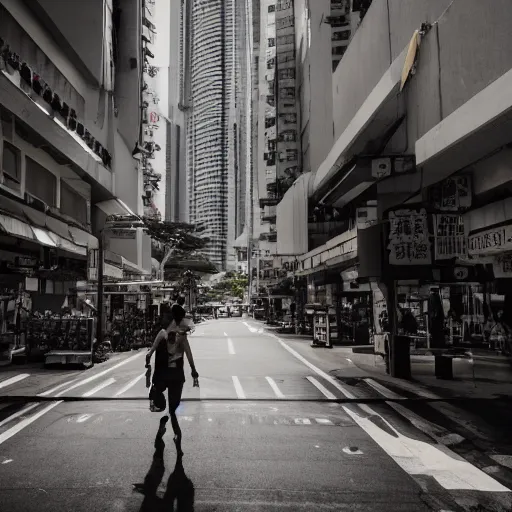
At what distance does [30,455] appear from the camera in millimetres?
6281

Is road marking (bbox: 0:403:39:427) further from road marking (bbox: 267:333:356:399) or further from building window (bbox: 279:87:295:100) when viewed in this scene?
building window (bbox: 279:87:295:100)

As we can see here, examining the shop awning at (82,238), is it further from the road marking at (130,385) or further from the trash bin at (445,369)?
the trash bin at (445,369)

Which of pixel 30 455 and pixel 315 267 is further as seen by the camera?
pixel 315 267

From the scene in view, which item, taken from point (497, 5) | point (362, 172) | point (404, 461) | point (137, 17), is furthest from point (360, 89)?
point (137, 17)

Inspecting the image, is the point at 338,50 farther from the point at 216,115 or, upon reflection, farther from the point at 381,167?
the point at 216,115

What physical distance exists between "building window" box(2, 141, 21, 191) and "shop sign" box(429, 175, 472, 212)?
12531 millimetres

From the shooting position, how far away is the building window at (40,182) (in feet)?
62.6

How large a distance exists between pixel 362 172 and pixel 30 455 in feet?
34.9

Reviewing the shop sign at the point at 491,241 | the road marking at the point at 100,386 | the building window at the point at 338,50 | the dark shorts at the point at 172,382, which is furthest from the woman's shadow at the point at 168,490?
the building window at the point at 338,50

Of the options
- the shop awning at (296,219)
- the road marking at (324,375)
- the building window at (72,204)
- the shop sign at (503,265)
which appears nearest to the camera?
the shop sign at (503,265)

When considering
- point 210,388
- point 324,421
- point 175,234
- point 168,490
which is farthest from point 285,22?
point 168,490

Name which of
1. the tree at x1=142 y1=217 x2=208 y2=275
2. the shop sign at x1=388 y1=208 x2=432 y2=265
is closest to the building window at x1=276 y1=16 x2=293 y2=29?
the tree at x1=142 y1=217 x2=208 y2=275

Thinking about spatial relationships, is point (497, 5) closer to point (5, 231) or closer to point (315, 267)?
point (5, 231)

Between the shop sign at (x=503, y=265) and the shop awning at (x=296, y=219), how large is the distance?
1903cm
